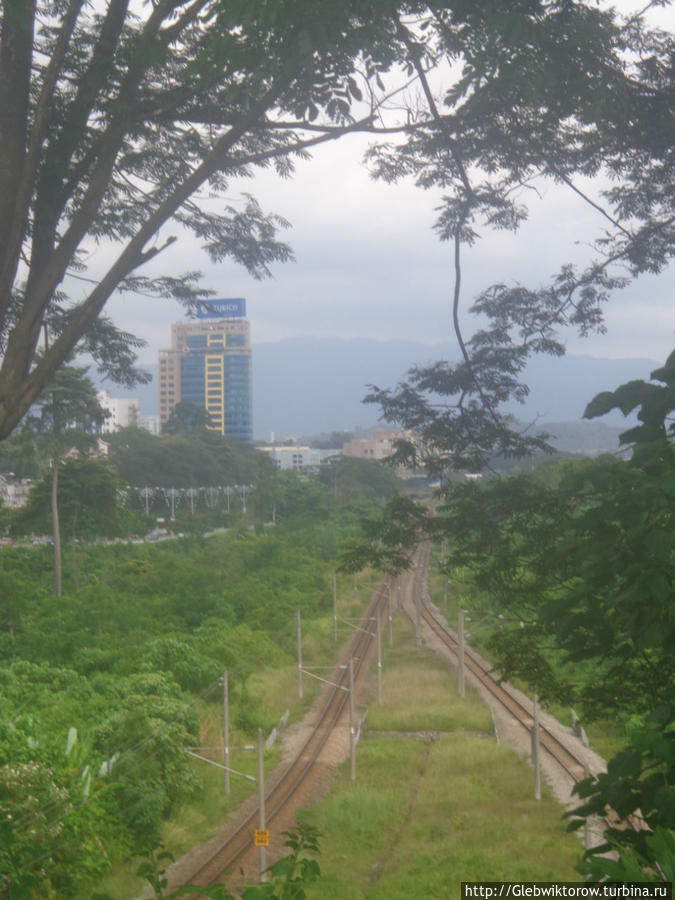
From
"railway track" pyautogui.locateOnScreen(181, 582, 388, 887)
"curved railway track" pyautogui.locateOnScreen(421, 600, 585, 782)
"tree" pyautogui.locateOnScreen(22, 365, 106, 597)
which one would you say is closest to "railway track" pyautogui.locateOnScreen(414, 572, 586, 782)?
"curved railway track" pyautogui.locateOnScreen(421, 600, 585, 782)

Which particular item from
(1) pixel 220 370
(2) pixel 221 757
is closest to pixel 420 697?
(2) pixel 221 757

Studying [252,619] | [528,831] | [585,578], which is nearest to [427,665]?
[252,619]

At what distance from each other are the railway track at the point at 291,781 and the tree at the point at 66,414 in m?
8.44

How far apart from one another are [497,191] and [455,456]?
196cm

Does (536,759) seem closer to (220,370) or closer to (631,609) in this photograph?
(631,609)

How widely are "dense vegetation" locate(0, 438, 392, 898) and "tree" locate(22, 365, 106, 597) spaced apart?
2.19 metres

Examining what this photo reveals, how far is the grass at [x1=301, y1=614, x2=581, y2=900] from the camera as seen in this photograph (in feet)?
26.4

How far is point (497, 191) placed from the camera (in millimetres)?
5855

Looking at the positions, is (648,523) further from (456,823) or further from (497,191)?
(456,823)

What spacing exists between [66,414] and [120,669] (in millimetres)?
7317

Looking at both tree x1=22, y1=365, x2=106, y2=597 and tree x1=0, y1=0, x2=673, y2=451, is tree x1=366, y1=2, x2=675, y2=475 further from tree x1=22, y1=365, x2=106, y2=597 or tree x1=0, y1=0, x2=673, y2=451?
tree x1=22, y1=365, x2=106, y2=597

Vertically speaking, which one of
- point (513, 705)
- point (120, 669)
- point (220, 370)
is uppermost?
point (220, 370)

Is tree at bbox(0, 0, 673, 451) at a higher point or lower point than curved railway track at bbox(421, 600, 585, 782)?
higher

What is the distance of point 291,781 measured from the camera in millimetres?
12102
